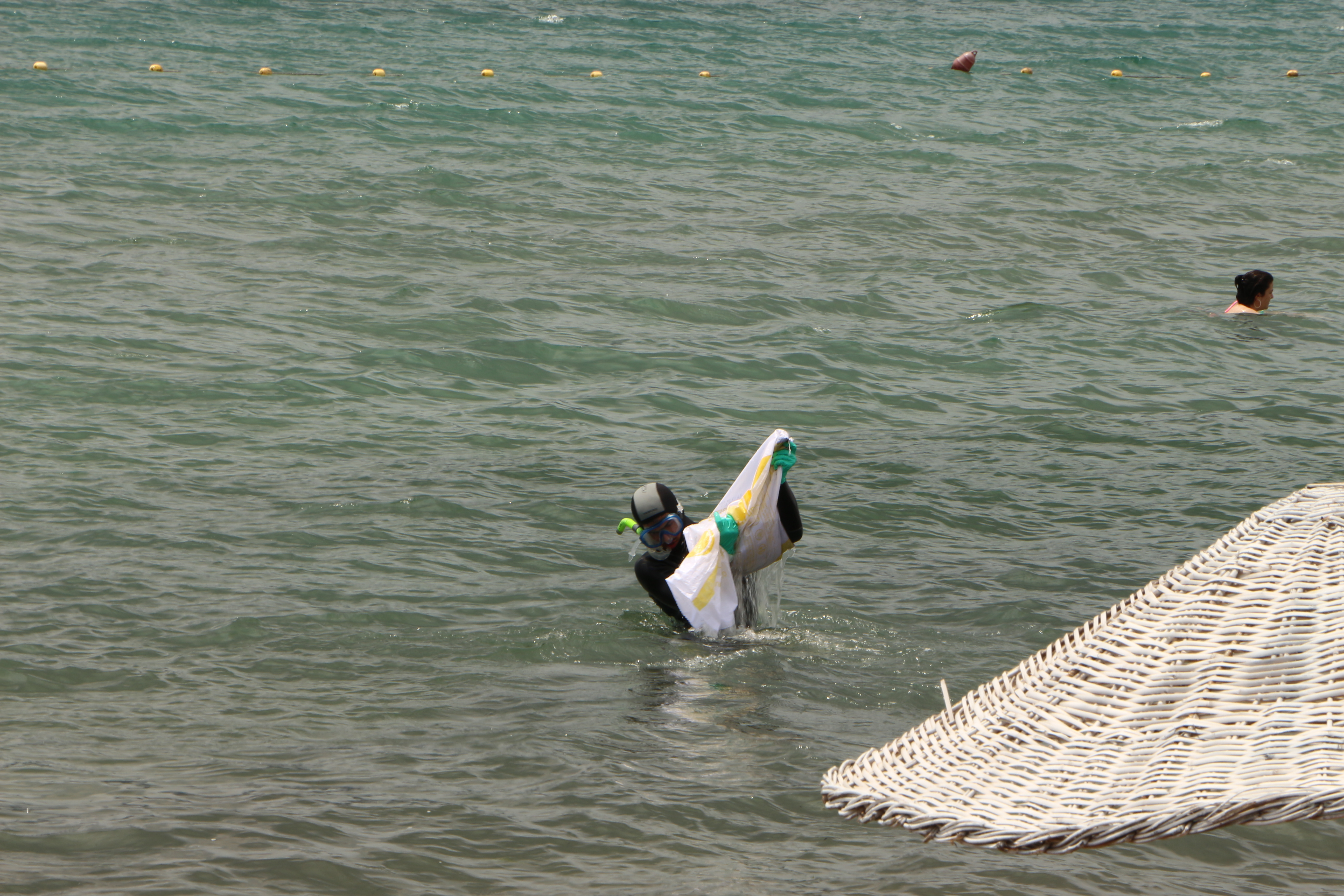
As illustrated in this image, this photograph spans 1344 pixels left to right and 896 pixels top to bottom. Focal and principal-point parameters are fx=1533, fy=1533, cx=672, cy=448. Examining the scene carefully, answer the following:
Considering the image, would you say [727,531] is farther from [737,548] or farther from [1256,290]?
[1256,290]

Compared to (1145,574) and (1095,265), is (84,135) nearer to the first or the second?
(1095,265)

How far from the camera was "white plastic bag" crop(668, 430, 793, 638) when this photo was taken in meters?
8.41

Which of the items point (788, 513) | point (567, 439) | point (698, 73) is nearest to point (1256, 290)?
point (567, 439)

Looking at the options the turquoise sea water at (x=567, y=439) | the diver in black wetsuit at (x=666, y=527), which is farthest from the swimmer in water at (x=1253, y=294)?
the diver in black wetsuit at (x=666, y=527)

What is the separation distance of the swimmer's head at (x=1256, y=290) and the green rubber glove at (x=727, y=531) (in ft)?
34.5

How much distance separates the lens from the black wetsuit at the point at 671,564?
28.0 feet

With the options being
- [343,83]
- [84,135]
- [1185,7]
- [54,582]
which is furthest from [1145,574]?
[1185,7]

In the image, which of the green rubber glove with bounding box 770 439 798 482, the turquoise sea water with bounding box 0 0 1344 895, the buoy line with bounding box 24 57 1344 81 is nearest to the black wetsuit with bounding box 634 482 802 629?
the green rubber glove with bounding box 770 439 798 482

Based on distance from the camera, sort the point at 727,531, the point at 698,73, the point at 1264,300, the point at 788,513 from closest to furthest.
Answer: the point at 727,531 → the point at 788,513 → the point at 1264,300 → the point at 698,73

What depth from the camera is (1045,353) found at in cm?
1582

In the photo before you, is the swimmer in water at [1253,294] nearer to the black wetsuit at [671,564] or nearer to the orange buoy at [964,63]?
the black wetsuit at [671,564]

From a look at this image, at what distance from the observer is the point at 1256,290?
16.8 meters

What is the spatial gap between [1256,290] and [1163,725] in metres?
13.5

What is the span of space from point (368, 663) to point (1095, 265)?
13.3 m
